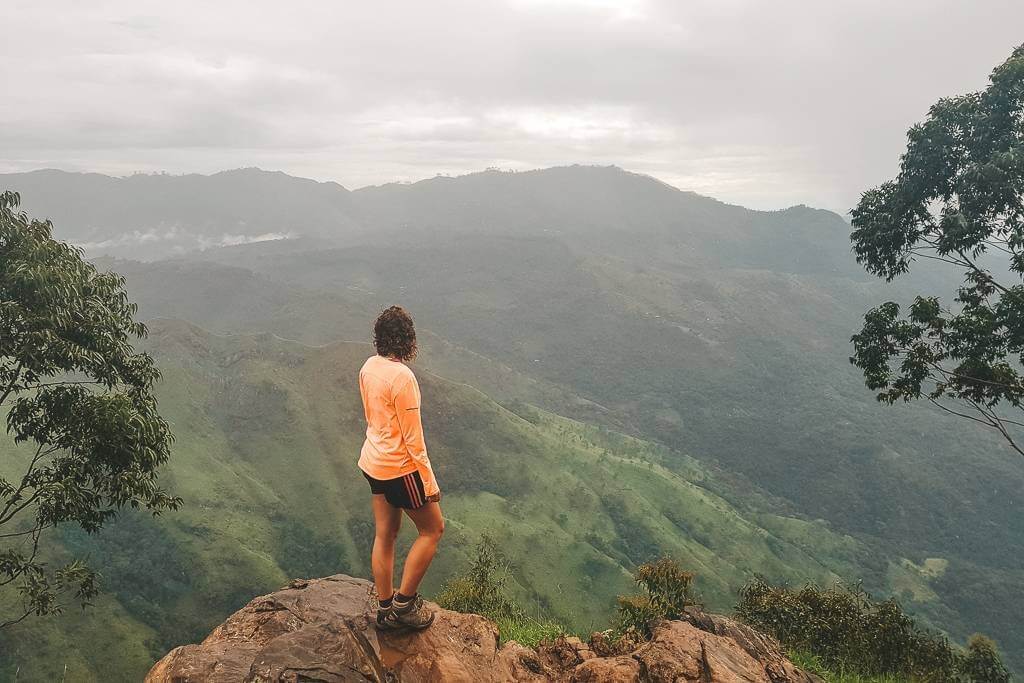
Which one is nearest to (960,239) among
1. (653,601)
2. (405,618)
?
(653,601)

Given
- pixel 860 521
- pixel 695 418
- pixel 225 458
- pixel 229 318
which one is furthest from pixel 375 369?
pixel 229 318

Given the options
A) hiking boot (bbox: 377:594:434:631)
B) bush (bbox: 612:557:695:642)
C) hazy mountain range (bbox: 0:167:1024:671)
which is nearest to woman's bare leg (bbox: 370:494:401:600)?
hiking boot (bbox: 377:594:434:631)

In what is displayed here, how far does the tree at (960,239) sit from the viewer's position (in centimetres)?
1290

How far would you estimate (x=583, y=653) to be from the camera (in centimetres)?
678

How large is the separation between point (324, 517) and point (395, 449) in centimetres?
6724

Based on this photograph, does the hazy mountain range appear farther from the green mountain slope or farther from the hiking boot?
the hiking boot

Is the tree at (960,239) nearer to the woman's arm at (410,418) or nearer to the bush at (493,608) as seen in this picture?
the bush at (493,608)

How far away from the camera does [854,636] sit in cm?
1012

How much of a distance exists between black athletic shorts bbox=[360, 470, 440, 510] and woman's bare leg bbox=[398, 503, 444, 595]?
0.49 feet

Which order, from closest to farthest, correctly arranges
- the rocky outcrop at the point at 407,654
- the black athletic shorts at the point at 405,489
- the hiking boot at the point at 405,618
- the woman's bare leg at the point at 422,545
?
1. the rocky outcrop at the point at 407,654
2. the black athletic shorts at the point at 405,489
3. the woman's bare leg at the point at 422,545
4. the hiking boot at the point at 405,618

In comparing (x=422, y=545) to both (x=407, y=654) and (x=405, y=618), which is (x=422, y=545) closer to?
(x=405, y=618)

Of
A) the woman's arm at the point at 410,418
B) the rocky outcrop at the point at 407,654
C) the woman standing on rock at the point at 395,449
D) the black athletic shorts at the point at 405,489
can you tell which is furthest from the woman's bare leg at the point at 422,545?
the rocky outcrop at the point at 407,654

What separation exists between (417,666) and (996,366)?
1463 centimetres

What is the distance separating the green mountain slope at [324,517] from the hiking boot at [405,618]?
49.2 m
